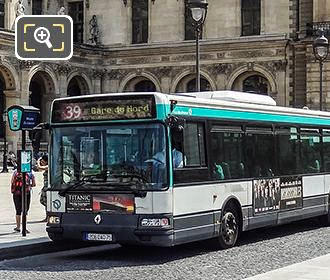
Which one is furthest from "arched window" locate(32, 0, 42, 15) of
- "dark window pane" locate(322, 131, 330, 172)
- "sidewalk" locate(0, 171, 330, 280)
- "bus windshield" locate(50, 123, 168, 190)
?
"bus windshield" locate(50, 123, 168, 190)

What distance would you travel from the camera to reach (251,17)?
48.9 meters

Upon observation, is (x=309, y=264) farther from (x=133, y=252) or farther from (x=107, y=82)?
(x=107, y=82)

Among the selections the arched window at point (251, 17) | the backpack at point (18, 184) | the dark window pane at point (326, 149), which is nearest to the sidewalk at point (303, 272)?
the backpack at point (18, 184)

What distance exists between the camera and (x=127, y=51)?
52.1m

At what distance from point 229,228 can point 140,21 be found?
129 feet

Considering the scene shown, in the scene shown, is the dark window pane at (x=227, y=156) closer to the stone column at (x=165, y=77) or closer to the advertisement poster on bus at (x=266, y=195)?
the advertisement poster on bus at (x=266, y=195)

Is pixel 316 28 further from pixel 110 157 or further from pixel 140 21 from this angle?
pixel 110 157

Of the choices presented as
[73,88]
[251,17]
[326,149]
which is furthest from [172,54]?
[326,149]

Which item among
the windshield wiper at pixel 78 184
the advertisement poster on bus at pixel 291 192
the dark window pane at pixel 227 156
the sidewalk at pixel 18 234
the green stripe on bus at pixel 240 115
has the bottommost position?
the sidewalk at pixel 18 234

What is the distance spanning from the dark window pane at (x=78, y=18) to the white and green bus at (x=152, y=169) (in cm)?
4041

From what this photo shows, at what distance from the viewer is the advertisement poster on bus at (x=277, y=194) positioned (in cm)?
1537

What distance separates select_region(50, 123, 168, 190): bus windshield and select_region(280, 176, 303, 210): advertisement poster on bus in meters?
4.52

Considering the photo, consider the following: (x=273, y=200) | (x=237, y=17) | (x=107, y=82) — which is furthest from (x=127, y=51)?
(x=273, y=200)

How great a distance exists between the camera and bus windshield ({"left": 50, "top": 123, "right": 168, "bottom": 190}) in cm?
1259
